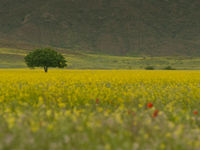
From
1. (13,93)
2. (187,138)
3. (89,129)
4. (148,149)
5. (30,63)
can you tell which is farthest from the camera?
(30,63)

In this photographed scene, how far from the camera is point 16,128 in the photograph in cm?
456

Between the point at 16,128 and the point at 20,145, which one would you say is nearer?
the point at 20,145

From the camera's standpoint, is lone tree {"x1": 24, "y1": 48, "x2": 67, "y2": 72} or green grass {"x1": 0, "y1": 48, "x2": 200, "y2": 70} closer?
lone tree {"x1": 24, "y1": 48, "x2": 67, "y2": 72}

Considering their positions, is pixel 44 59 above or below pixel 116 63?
below

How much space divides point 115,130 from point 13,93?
652 centimetres

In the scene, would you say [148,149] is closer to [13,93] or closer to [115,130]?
[115,130]

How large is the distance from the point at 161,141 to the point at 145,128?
68 centimetres

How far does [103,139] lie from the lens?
4.53 meters

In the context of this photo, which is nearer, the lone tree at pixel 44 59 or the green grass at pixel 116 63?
the lone tree at pixel 44 59

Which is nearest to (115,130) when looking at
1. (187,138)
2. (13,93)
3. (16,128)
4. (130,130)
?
(130,130)

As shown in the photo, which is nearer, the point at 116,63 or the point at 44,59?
the point at 44,59

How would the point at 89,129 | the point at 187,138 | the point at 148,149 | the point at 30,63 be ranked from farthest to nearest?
the point at 30,63, the point at 89,129, the point at 187,138, the point at 148,149

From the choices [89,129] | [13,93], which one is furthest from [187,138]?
[13,93]

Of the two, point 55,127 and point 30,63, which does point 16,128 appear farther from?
point 30,63
